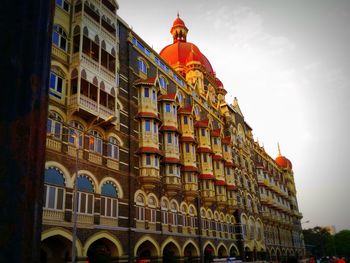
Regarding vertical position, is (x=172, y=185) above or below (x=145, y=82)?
below

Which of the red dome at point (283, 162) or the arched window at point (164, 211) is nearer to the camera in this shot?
the arched window at point (164, 211)

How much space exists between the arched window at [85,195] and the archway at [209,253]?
18.7 meters

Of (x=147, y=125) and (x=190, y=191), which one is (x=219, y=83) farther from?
(x=147, y=125)

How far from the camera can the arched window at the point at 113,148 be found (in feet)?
81.5

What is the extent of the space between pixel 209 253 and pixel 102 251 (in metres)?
18.0

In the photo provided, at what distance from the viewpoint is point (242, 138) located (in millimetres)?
58031

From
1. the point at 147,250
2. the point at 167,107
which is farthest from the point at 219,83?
the point at 147,250

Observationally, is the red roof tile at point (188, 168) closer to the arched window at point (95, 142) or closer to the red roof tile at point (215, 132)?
the red roof tile at point (215, 132)

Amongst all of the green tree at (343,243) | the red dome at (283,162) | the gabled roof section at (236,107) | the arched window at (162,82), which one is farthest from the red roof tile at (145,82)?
the green tree at (343,243)

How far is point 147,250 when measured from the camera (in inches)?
1149

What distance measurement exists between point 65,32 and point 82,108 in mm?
5966

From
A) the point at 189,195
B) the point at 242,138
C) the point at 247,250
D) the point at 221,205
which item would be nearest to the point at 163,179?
the point at 189,195

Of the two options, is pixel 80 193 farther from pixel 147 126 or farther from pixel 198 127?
pixel 198 127

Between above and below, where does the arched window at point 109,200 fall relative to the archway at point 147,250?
above
